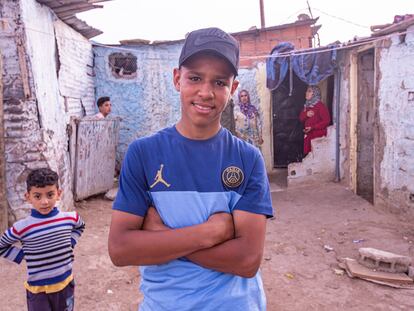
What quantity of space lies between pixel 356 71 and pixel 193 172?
6741 mm

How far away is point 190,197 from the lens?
1.30 m

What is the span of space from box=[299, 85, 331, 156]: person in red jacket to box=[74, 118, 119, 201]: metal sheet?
4324mm

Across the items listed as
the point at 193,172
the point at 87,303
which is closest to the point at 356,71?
the point at 87,303

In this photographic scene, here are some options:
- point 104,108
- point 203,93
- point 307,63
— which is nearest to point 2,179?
point 104,108

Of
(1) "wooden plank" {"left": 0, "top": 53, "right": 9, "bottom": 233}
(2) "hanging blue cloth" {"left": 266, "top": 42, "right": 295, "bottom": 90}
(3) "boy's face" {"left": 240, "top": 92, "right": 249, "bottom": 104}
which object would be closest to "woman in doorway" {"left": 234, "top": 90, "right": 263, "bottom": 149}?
(3) "boy's face" {"left": 240, "top": 92, "right": 249, "bottom": 104}

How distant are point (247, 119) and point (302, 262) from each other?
5468 millimetres

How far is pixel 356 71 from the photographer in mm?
7148

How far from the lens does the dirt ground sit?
347 cm

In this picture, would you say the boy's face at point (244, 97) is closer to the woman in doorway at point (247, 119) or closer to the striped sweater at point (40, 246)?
the woman in doorway at point (247, 119)

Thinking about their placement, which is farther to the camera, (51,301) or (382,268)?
(382,268)

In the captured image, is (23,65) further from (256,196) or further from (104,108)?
(256,196)

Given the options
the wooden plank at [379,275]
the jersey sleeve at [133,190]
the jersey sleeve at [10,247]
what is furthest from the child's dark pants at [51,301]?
the wooden plank at [379,275]

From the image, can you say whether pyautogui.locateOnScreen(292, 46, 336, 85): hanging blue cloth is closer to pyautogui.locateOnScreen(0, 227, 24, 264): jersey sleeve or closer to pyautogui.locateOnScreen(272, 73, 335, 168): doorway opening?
pyautogui.locateOnScreen(272, 73, 335, 168): doorway opening

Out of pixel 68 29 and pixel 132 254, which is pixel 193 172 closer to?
pixel 132 254
